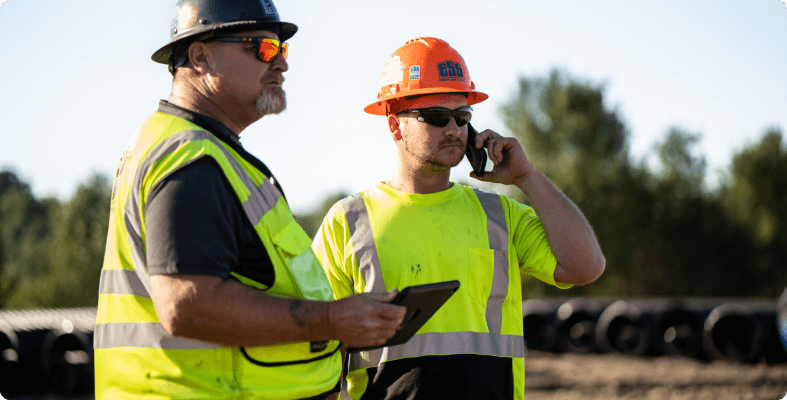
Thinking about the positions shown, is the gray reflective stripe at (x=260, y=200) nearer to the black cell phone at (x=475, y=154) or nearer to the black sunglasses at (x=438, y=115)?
the black sunglasses at (x=438, y=115)

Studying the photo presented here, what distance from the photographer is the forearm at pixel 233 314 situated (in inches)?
72.0

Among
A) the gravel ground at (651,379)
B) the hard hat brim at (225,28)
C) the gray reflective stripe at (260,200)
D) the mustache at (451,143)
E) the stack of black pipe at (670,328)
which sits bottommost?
the gravel ground at (651,379)

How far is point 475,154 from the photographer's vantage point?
3.48 meters

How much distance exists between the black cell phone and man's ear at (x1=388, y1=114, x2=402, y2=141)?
1.22 ft

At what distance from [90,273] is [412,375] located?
3766cm

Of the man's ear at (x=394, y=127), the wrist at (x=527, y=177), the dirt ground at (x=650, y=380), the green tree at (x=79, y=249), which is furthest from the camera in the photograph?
the green tree at (x=79, y=249)

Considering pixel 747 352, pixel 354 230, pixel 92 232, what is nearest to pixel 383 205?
pixel 354 230

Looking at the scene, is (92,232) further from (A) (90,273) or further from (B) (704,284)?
(B) (704,284)

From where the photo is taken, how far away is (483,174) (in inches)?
136

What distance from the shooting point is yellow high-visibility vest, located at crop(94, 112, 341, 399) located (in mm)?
1976

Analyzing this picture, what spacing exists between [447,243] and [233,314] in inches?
60.7

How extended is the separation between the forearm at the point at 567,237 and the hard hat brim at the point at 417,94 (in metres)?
0.68

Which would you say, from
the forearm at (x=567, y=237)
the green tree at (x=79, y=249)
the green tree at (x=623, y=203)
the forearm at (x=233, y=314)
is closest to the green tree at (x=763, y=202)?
the green tree at (x=623, y=203)

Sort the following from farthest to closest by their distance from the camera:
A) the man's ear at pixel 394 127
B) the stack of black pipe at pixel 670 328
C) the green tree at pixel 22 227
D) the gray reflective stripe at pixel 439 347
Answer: the green tree at pixel 22 227 < the stack of black pipe at pixel 670 328 < the man's ear at pixel 394 127 < the gray reflective stripe at pixel 439 347
